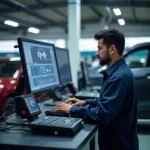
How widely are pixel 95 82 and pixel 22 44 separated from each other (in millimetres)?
3596

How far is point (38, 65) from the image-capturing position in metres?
1.81

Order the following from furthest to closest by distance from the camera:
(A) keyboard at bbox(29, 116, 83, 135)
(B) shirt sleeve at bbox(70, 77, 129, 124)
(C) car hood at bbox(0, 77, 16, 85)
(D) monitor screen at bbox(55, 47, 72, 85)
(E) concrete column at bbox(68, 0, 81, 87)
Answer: (E) concrete column at bbox(68, 0, 81, 87) → (C) car hood at bbox(0, 77, 16, 85) → (D) monitor screen at bbox(55, 47, 72, 85) → (B) shirt sleeve at bbox(70, 77, 129, 124) → (A) keyboard at bbox(29, 116, 83, 135)

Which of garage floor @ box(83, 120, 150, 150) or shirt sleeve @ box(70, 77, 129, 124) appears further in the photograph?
garage floor @ box(83, 120, 150, 150)

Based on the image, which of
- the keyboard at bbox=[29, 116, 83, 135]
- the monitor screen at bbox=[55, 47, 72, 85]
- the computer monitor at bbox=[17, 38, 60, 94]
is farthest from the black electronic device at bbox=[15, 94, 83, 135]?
the monitor screen at bbox=[55, 47, 72, 85]

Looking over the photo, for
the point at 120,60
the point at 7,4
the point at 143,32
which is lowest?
the point at 120,60

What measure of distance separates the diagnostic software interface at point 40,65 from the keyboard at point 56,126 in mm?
359

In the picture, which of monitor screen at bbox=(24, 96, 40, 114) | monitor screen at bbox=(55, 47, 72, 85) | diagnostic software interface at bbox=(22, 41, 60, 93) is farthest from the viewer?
monitor screen at bbox=(55, 47, 72, 85)

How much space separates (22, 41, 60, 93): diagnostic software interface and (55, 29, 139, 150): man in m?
0.25

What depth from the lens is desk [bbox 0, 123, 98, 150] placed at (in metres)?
1.12

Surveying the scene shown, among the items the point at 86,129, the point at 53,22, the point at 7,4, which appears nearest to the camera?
the point at 86,129

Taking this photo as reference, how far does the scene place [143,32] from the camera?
13.4 meters

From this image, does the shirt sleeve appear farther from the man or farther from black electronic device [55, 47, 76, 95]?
black electronic device [55, 47, 76, 95]

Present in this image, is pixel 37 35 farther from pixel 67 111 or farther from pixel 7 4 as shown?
pixel 67 111

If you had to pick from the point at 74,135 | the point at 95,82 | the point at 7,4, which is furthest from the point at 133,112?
the point at 7,4
